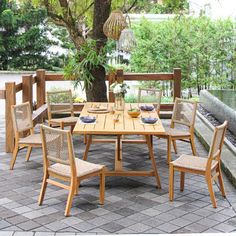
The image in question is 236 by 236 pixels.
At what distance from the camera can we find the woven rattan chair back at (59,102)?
22.8ft

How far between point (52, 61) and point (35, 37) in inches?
41.9

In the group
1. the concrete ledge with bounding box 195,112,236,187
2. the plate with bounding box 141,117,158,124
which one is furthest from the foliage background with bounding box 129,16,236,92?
the plate with bounding box 141,117,158,124

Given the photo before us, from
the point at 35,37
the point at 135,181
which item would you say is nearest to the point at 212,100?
the point at 135,181

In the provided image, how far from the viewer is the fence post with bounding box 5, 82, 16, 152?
6281 mm

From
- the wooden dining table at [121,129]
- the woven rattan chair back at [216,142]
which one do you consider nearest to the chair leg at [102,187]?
the wooden dining table at [121,129]

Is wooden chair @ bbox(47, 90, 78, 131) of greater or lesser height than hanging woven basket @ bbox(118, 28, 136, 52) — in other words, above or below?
below

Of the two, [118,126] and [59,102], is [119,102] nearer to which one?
[118,126]

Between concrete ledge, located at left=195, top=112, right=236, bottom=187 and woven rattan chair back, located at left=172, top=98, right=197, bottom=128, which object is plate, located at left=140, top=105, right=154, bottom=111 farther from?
concrete ledge, located at left=195, top=112, right=236, bottom=187

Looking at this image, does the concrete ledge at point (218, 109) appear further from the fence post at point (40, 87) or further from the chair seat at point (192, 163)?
the fence post at point (40, 87)

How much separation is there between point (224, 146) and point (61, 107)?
8.10 ft

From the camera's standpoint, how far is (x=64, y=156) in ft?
14.1

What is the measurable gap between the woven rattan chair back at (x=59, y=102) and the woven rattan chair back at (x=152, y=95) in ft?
3.51

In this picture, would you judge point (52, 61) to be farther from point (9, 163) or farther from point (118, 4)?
point (9, 163)

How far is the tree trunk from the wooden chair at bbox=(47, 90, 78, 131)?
49 cm
